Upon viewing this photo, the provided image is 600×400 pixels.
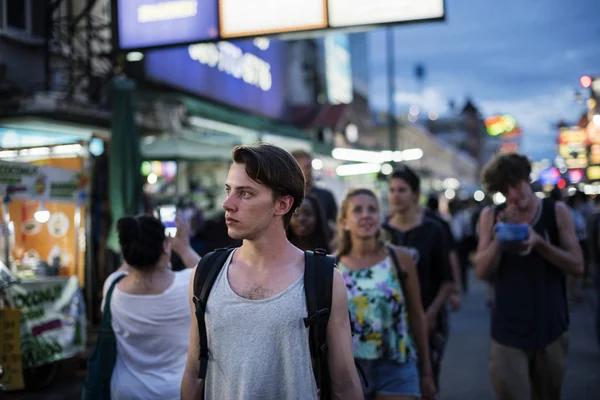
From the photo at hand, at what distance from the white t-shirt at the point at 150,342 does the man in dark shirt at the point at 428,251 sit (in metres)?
2.20

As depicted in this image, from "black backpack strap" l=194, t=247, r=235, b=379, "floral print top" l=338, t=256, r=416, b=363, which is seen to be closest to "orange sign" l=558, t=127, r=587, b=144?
"floral print top" l=338, t=256, r=416, b=363

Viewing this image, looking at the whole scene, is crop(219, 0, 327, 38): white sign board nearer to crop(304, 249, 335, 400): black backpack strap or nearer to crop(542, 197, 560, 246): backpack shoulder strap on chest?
crop(542, 197, 560, 246): backpack shoulder strap on chest

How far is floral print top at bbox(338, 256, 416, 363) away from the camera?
431 centimetres

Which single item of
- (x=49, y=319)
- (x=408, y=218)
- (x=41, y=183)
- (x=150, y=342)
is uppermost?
(x=41, y=183)

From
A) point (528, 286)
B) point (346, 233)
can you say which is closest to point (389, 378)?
point (346, 233)

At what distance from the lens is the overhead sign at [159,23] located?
8555mm

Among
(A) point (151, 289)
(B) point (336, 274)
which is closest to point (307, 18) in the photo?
(A) point (151, 289)

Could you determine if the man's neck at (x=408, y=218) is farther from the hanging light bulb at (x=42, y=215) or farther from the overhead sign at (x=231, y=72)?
the overhead sign at (x=231, y=72)

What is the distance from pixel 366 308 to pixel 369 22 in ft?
14.3

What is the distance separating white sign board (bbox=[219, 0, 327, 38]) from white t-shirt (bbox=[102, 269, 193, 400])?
5022mm

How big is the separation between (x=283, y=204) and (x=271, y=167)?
165 millimetres

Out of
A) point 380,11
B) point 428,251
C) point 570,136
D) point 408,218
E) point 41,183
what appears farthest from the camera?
point 570,136

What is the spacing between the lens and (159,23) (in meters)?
8.77

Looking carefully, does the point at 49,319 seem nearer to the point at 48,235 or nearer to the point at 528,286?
the point at 48,235
